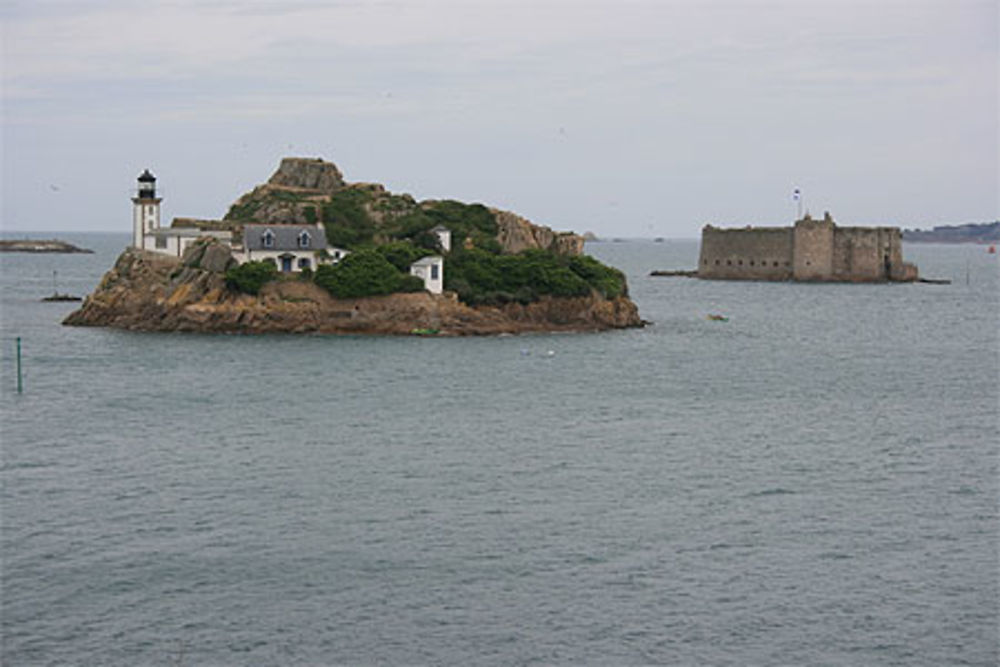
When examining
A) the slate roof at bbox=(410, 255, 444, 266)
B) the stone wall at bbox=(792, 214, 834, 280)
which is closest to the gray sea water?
the slate roof at bbox=(410, 255, 444, 266)

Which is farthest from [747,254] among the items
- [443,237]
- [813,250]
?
[443,237]

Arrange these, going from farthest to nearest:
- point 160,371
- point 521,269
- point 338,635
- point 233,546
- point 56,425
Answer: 1. point 521,269
2. point 160,371
3. point 56,425
4. point 233,546
5. point 338,635

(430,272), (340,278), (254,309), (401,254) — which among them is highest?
(401,254)

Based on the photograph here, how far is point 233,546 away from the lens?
2973cm

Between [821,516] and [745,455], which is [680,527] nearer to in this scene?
[821,516]

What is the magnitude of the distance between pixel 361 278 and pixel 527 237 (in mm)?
20478

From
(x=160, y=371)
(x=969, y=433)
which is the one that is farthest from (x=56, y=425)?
(x=969, y=433)

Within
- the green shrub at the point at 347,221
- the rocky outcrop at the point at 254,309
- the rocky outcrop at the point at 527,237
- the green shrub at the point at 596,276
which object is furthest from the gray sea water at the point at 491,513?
the rocky outcrop at the point at 527,237

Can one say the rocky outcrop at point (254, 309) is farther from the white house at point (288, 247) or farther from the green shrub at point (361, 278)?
the white house at point (288, 247)

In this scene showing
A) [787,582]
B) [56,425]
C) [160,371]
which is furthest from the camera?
[160,371]

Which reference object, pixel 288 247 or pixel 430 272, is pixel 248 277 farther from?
pixel 430 272

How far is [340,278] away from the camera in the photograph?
75312 mm

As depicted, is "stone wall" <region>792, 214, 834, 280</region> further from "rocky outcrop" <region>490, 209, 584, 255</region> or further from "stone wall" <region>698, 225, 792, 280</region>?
"rocky outcrop" <region>490, 209, 584, 255</region>

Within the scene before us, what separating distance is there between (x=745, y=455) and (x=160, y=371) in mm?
28381
